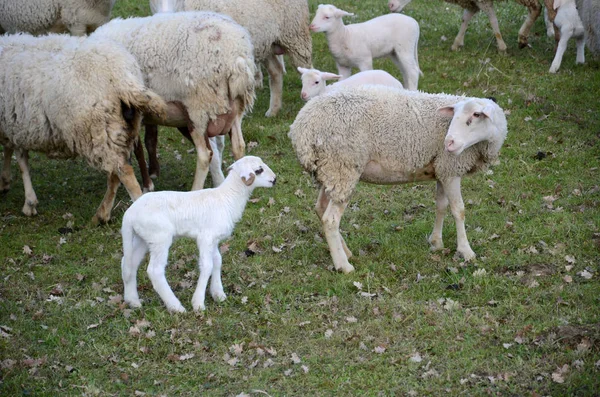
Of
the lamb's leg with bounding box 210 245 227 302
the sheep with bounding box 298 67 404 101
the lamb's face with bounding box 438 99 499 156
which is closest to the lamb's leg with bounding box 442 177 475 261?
the lamb's face with bounding box 438 99 499 156

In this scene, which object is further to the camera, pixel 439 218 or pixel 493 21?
pixel 493 21

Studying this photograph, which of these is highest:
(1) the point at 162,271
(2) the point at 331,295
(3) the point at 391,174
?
(3) the point at 391,174

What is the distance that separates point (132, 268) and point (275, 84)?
5.56m

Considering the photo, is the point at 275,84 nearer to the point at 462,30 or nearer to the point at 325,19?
the point at 325,19

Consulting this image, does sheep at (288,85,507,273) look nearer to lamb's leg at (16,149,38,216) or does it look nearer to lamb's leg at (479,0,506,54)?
lamb's leg at (16,149,38,216)

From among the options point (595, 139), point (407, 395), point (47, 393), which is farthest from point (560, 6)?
point (47, 393)

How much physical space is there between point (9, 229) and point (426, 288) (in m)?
4.45

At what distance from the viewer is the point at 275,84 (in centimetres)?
1214

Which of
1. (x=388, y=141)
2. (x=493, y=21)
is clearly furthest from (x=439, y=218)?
(x=493, y=21)

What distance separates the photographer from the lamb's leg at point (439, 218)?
26.5ft

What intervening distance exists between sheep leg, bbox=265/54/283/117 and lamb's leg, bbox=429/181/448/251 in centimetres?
447

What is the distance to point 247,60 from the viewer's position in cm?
907

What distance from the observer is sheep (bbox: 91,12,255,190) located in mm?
8984

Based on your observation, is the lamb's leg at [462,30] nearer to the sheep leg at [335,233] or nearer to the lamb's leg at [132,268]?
the sheep leg at [335,233]
